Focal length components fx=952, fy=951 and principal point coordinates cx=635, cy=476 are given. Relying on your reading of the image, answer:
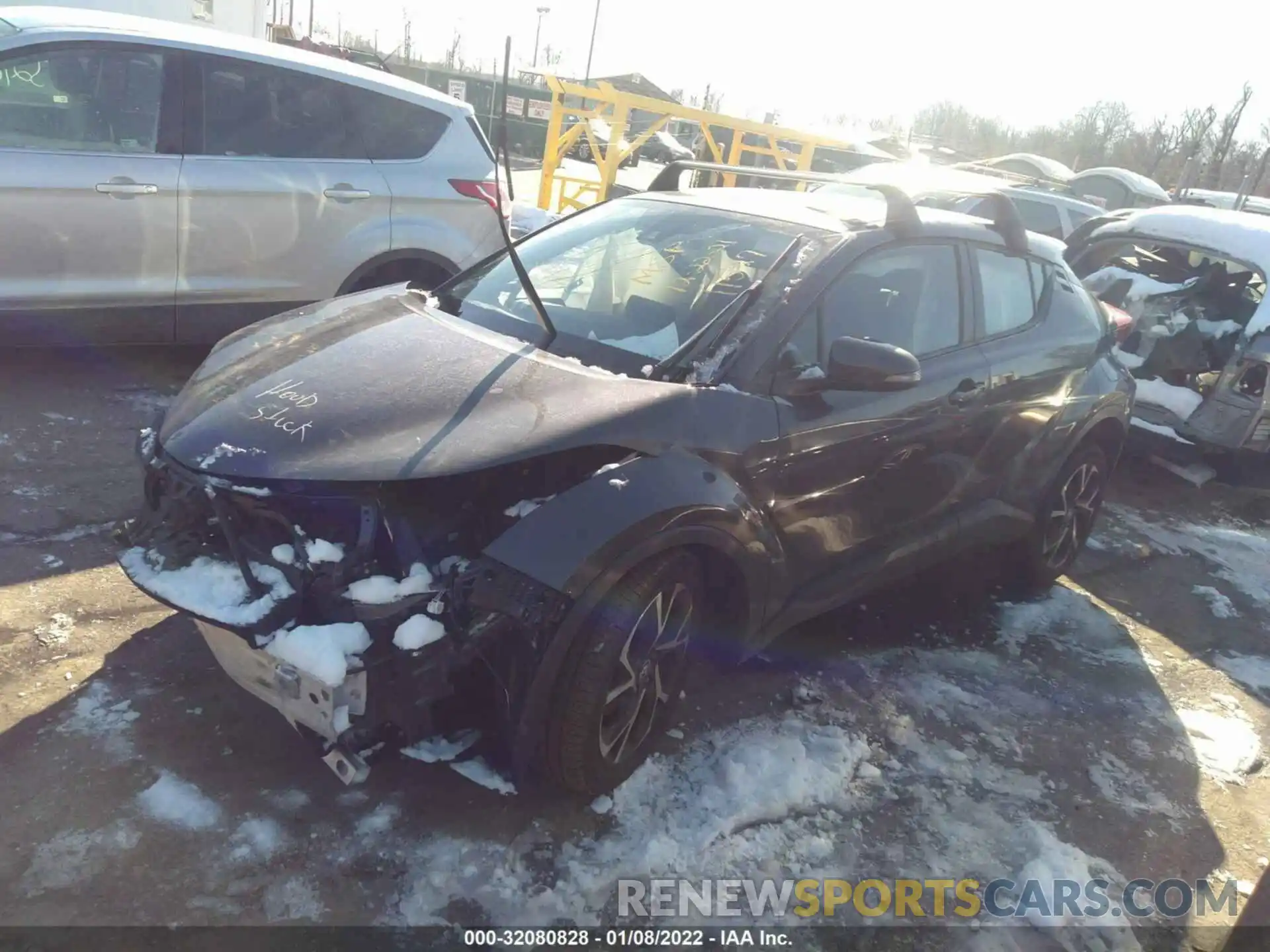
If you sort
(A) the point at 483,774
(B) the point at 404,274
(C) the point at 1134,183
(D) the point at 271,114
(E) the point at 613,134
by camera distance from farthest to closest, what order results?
(C) the point at 1134,183
(E) the point at 613,134
(B) the point at 404,274
(D) the point at 271,114
(A) the point at 483,774

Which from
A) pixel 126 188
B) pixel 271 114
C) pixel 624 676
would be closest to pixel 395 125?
pixel 271 114

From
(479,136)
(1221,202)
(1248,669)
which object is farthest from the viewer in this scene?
(1221,202)

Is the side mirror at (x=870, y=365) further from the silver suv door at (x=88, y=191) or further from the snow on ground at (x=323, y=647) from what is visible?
the silver suv door at (x=88, y=191)

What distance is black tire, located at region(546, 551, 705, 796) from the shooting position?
2479 mm

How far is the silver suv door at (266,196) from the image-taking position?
5027 millimetres

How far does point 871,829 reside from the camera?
288cm

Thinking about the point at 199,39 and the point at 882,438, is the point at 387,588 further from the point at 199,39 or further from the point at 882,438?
the point at 199,39

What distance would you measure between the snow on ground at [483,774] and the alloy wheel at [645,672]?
0.94 ft

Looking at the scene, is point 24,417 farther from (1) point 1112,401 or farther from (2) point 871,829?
(1) point 1112,401

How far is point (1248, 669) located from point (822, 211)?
114 inches

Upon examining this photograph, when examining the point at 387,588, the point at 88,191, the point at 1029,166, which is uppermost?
the point at 1029,166

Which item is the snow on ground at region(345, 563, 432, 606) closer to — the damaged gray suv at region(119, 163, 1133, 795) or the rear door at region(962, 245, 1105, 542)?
Answer: the damaged gray suv at region(119, 163, 1133, 795)

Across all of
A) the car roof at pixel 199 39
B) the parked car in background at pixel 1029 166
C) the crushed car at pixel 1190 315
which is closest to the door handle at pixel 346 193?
the car roof at pixel 199 39

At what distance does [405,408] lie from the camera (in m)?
2.61
